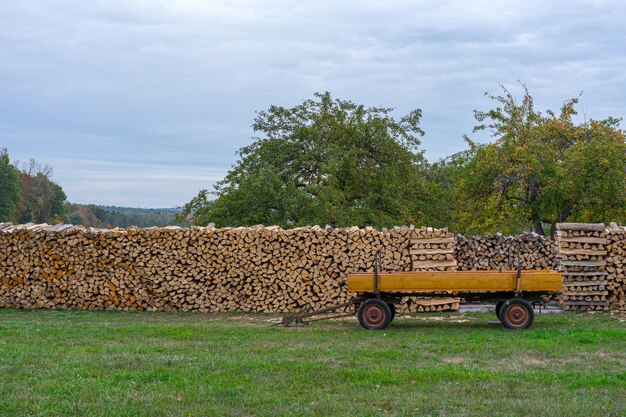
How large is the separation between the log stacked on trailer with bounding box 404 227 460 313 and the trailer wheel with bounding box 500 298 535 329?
485 cm

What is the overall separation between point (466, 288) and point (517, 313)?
1070 millimetres

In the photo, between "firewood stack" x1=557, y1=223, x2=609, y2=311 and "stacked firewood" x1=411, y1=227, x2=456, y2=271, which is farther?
"stacked firewood" x1=411, y1=227, x2=456, y2=271

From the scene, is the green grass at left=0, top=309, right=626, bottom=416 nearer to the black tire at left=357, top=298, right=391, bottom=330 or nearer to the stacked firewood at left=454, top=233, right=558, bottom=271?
the black tire at left=357, top=298, right=391, bottom=330

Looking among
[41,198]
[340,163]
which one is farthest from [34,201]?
[340,163]

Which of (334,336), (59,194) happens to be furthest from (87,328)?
(59,194)

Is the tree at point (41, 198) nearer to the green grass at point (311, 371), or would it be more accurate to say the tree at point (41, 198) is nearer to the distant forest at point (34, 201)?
the distant forest at point (34, 201)

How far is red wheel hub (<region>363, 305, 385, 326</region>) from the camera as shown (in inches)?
607

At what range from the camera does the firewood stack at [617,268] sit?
19625 mm

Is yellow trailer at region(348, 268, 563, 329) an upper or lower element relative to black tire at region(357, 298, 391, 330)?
upper

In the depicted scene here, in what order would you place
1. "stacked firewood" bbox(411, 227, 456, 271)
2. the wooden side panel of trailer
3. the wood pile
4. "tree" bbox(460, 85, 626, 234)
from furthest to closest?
1. "tree" bbox(460, 85, 626, 234)
2. the wood pile
3. "stacked firewood" bbox(411, 227, 456, 271)
4. the wooden side panel of trailer

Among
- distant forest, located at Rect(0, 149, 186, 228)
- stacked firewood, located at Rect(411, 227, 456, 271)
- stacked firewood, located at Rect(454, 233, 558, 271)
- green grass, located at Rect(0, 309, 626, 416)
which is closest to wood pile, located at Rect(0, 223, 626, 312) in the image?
stacked firewood, located at Rect(411, 227, 456, 271)

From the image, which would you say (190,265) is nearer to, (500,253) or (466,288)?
(500,253)

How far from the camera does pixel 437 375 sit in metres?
10.0

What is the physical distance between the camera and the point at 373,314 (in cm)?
1544
